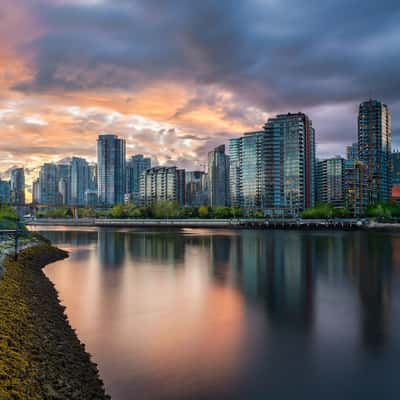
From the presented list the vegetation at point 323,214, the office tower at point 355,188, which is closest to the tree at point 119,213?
the vegetation at point 323,214

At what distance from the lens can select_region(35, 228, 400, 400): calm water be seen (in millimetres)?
11203

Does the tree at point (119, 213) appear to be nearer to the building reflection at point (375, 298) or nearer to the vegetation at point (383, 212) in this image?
the vegetation at point (383, 212)

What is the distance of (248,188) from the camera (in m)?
194

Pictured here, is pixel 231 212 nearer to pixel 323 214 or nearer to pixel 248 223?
pixel 248 223

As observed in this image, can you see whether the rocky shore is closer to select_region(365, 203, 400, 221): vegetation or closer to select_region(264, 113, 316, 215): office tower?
select_region(365, 203, 400, 221): vegetation

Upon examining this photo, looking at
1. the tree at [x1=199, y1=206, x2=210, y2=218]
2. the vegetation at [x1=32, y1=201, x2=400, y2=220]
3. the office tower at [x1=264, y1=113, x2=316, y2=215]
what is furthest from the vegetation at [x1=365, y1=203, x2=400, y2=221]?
the tree at [x1=199, y1=206, x2=210, y2=218]

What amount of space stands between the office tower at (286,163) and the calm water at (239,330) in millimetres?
145203

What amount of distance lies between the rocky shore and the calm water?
2.31ft

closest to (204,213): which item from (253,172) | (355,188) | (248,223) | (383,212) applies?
(248,223)

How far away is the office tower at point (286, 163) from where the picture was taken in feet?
572

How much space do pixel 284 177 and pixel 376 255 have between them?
136666 mm

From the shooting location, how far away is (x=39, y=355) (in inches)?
427

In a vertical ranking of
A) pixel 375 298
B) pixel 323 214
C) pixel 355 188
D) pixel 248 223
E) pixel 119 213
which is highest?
pixel 355 188

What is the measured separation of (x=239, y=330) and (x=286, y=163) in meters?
167
